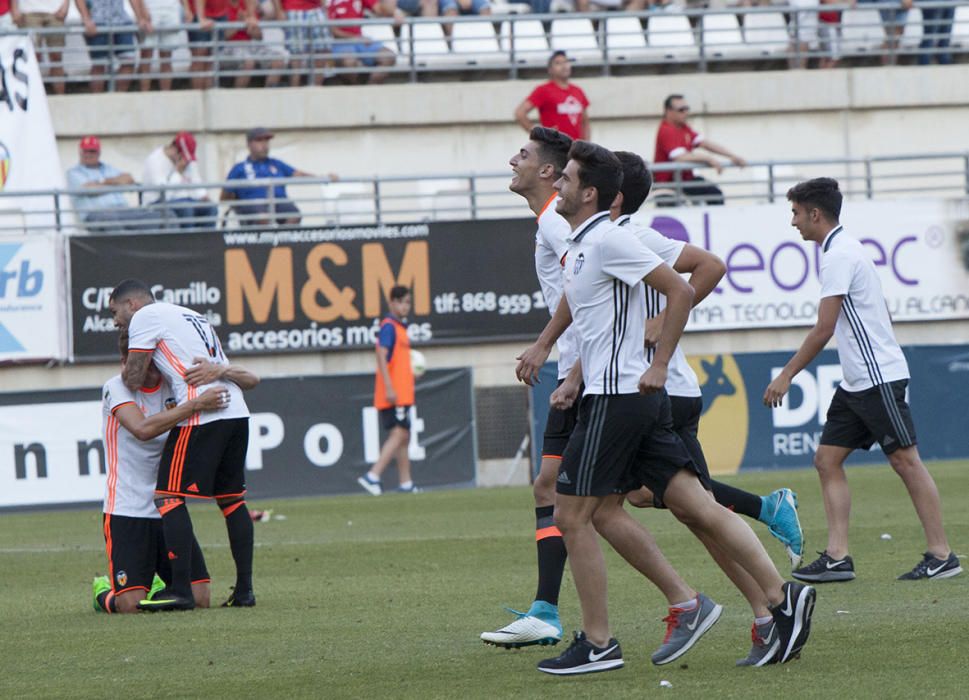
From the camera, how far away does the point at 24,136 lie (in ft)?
70.0

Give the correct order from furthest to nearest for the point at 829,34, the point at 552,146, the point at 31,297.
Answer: the point at 829,34, the point at 31,297, the point at 552,146

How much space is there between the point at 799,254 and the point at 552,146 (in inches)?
546

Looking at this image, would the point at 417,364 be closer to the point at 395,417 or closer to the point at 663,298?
the point at 395,417

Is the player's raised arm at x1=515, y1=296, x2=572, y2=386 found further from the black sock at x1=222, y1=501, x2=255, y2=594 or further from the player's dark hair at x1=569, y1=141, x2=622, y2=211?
the black sock at x1=222, y1=501, x2=255, y2=594

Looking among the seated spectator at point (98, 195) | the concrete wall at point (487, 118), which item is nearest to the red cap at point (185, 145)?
the seated spectator at point (98, 195)

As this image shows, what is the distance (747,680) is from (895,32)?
21.4 m

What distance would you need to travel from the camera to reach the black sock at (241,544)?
368 inches

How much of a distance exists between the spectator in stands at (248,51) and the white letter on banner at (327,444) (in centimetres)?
645

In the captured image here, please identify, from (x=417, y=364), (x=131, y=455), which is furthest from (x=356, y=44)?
(x=131, y=455)

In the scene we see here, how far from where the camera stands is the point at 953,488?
627 inches

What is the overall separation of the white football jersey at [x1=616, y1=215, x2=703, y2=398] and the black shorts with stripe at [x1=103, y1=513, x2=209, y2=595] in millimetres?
3371

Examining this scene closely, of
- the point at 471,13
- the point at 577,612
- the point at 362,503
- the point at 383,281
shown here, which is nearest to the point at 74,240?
the point at 383,281

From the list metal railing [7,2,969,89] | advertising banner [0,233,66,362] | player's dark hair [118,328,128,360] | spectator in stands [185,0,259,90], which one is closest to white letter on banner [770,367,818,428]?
metal railing [7,2,969,89]

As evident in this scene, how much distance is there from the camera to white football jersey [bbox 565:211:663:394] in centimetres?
634
